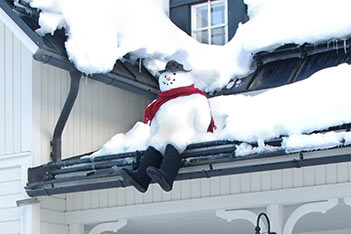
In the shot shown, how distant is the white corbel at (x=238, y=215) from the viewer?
9.67 m

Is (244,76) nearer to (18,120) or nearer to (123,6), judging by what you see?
(123,6)

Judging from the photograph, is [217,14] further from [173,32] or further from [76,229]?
[76,229]

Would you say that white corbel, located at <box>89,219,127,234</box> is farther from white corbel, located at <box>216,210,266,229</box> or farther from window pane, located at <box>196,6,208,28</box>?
window pane, located at <box>196,6,208,28</box>

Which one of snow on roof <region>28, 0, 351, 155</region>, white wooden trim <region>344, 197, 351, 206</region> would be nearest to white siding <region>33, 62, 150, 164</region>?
snow on roof <region>28, 0, 351, 155</region>

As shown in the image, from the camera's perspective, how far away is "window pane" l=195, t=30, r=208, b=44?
12078 mm

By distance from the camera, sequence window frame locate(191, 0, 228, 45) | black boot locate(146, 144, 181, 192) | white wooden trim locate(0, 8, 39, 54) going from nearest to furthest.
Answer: black boot locate(146, 144, 181, 192), white wooden trim locate(0, 8, 39, 54), window frame locate(191, 0, 228, 45)

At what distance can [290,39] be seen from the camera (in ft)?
35.6

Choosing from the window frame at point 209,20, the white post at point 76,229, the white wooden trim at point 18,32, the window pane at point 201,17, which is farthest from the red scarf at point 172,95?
the window pane at point 201,17

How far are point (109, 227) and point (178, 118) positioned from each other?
69.4 inches

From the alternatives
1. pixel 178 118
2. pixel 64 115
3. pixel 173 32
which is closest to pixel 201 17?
pixel 173 32

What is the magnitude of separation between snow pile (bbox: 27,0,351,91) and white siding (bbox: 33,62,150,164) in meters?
0.62

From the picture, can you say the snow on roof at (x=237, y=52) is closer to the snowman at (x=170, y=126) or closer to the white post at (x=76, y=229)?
the snowman at (x=170, y=126)

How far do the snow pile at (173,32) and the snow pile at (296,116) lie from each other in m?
1.39

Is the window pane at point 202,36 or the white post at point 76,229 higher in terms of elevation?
the window pane at point 202,36
